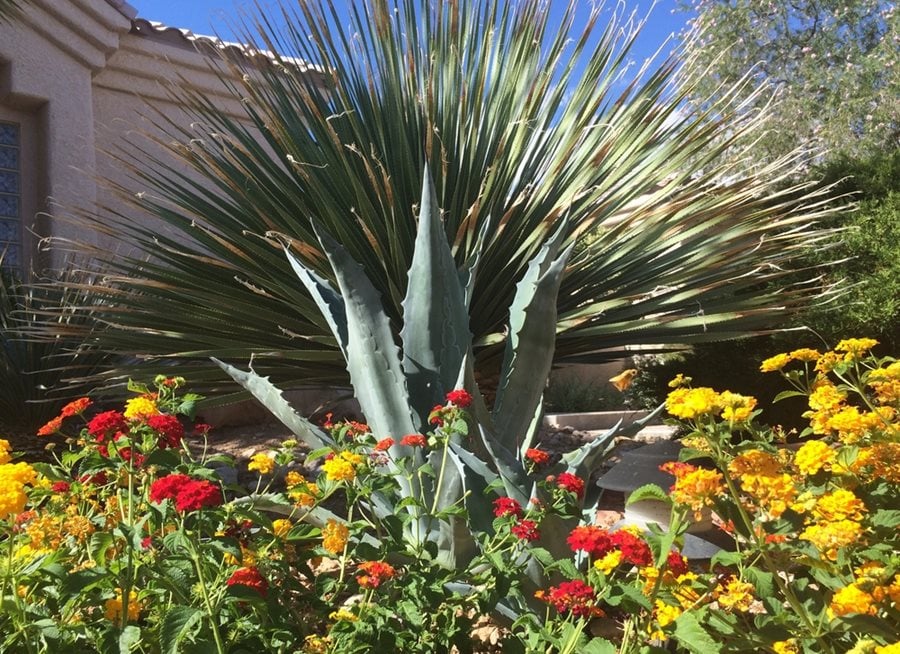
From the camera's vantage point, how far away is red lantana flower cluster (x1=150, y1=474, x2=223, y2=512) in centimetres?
132

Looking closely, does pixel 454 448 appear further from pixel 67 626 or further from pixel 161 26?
pixel 161 26

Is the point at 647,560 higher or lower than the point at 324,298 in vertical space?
lower

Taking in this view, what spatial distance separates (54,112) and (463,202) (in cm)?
414

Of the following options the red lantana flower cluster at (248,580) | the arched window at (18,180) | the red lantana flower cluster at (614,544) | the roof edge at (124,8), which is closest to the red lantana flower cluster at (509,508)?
the red lantana flower cluster at (614,544)

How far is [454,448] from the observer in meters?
2.04

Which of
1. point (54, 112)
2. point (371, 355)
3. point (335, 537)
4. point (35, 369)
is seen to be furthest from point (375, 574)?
point (54, 112)

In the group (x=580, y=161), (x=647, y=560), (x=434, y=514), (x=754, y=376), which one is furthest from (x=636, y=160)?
(x=647, y=560)

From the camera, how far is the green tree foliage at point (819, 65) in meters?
11.5

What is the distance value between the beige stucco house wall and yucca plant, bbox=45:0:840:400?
249cm

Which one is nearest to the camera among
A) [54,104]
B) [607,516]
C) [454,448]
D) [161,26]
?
[454,448]

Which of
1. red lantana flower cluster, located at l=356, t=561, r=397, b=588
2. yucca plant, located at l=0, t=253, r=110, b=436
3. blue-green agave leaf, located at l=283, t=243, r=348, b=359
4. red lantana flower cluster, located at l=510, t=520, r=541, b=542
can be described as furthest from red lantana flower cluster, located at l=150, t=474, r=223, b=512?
yucca plant, located at l=0, t=253, r=110, b=436

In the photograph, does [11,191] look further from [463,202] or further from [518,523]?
[518,523]

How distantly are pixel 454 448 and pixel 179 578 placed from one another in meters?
0.77

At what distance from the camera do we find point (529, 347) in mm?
2459
